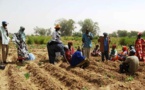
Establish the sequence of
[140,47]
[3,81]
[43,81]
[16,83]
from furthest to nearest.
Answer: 1. [140,47]
2. [3,81]
3. [43,81]
4. [16,83]

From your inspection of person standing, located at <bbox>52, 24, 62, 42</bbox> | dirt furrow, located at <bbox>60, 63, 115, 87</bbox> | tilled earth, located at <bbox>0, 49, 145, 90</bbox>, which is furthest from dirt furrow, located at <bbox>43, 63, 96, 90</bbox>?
person standing, located at <bbox>52, 24, 62, 42</bbox>

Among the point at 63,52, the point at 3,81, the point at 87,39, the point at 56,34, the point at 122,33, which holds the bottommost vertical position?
the point at 3,81

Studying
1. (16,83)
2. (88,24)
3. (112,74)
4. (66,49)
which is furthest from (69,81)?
(88,24)

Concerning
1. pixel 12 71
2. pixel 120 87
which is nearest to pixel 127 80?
pixel 120 87

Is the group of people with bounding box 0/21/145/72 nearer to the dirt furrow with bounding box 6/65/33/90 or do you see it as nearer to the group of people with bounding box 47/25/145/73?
the group of people with bounding box 47/25/145/73

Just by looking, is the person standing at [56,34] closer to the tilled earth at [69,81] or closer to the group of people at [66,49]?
the group of people at [66,49]

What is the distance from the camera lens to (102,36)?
12.5m

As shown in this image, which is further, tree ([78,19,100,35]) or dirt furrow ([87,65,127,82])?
tree ([78,19,100,35])

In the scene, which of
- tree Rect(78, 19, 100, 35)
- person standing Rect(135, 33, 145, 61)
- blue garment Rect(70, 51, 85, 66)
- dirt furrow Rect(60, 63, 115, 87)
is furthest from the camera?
tree Rect(78, 19, 100, 35)

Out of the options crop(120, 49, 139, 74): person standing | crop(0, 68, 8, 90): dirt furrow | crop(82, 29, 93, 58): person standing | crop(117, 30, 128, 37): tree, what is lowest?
crop(0, 68, 8, 90): dirt furrow

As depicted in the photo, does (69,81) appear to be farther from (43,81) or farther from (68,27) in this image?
(68,27)

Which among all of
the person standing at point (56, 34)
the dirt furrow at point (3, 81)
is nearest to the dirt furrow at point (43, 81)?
the dirt furrow at point (3, 81)

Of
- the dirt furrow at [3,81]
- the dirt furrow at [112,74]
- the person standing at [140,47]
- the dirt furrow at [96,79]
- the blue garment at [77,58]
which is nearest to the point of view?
the dirt furrow at [96,79]

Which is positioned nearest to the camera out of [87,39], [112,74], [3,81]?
[3,81]
